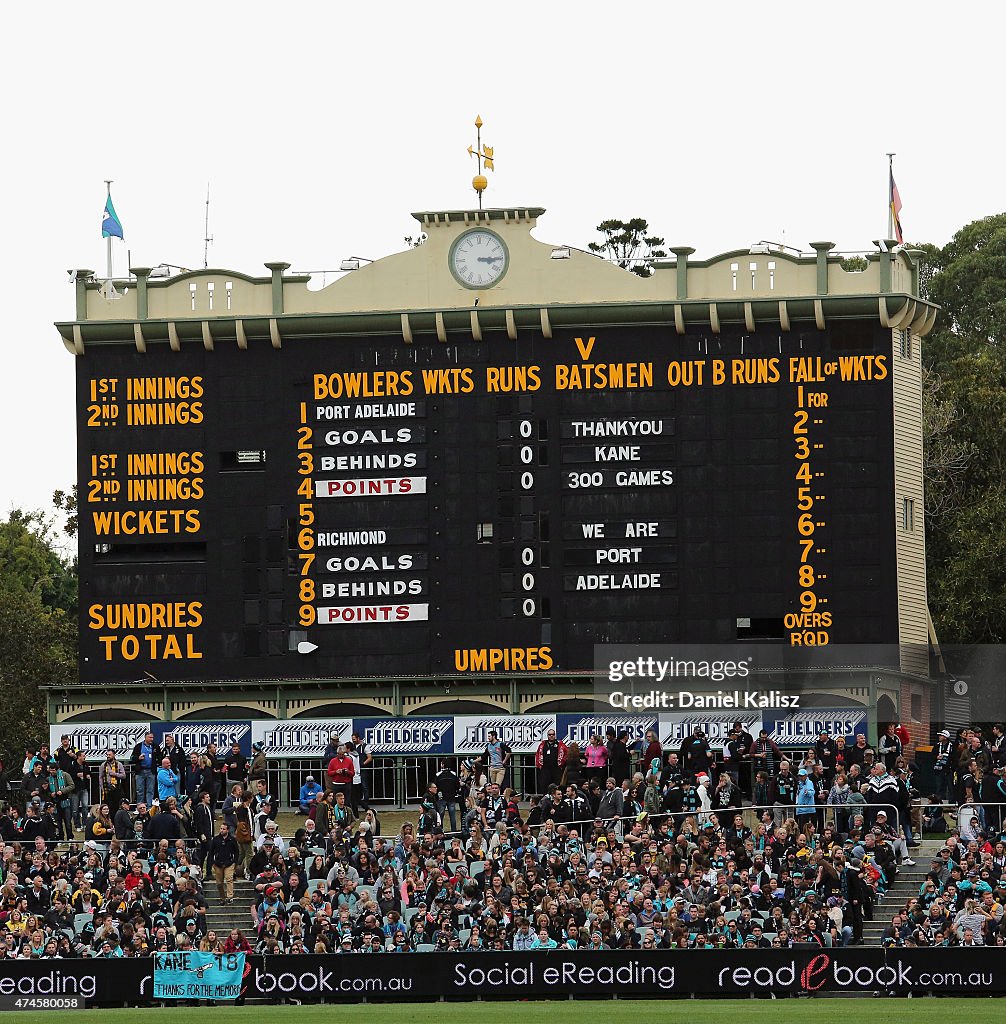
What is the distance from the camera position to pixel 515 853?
38406 millimetres

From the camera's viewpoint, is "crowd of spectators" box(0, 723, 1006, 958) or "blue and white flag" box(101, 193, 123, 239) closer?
"crowd of spectators" box(0, 723, 1006, 958)

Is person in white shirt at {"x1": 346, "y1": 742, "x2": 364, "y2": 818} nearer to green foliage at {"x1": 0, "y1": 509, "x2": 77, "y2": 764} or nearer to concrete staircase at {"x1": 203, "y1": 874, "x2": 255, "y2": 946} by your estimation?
concrete staircase at {"x1": 203, "y1": 874, "x2": 255, "y2": 946}

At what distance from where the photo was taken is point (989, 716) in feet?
148

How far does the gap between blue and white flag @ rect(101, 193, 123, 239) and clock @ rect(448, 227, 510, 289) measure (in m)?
6.22

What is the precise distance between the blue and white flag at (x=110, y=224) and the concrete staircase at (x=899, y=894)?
1757cm

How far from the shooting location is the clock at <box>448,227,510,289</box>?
144 ft

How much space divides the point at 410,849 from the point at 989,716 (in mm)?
11394

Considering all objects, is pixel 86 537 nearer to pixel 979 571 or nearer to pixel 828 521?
pixel 828 521

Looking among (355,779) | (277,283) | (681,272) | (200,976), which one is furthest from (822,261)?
(200,976)

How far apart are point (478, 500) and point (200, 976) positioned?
34.9ft

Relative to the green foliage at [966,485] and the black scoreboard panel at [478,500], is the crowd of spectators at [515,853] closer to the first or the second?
the black scoreboard panel at [478,500]

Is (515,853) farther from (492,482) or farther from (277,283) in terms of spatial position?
(277,283)

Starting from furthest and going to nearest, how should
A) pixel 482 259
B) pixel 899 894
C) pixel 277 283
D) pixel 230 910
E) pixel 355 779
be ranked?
pixel 277 283 < pixel 482 259 < pixel 355 779 < pixel 230 910 < pixel 899 894

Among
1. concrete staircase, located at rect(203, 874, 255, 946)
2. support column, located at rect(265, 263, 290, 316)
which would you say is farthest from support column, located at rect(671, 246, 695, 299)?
concrete staircase, located at rect(203, 874, 255, 946)
